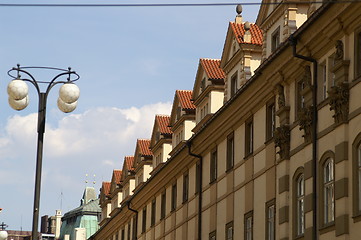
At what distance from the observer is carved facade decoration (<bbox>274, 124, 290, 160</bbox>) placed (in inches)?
1451

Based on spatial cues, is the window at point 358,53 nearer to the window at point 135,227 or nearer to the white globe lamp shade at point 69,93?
the white globe lamp shade at point 69,93

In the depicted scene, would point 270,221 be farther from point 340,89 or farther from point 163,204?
point 163,204

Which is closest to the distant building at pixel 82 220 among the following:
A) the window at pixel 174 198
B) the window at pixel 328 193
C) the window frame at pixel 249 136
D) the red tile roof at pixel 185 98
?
the red tile roof at pixel 185 98

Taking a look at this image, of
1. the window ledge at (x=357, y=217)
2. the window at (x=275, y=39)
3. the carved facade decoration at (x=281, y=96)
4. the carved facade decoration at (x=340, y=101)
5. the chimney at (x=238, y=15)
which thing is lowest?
the window ledge at (x=357, y=217)

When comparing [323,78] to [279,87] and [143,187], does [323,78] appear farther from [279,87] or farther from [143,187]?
[143,187]

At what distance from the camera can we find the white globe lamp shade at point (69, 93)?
87.5 feet

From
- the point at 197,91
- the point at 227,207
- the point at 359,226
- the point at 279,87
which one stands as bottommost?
the point at 359,226

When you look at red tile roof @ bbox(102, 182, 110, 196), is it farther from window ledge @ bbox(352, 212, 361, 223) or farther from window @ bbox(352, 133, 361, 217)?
window ledge @ bbox(352, 212, 361, 223)

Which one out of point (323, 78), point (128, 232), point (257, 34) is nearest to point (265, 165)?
point (323, 78)

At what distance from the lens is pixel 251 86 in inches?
1614

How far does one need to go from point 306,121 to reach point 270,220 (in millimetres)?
5324

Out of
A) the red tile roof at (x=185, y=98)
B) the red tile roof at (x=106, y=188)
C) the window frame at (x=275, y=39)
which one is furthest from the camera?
the red tile roof at (x=106, y=188)

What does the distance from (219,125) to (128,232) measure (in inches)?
1002

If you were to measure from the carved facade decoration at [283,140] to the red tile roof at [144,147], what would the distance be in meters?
31.3
